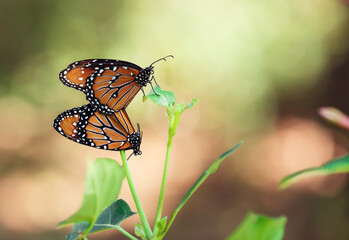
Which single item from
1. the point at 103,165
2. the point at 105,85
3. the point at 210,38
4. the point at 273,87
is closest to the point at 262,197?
the point at 273,87

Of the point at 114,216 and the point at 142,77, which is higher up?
the point at 142,77

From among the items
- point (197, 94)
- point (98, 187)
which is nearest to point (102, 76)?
point (98, 187)

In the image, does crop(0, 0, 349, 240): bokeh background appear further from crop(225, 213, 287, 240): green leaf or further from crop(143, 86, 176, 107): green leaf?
crop(225, 213, 287, 240): green leaf

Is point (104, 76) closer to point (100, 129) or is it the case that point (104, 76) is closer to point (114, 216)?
point (100, 129)

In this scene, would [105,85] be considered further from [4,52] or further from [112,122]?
[4,52]

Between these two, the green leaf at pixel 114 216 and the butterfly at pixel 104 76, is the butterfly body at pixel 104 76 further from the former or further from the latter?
the green leaf at pixel 114 216

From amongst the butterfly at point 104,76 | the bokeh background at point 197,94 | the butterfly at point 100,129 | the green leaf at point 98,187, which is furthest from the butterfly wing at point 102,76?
the bokeh background at point 197,94

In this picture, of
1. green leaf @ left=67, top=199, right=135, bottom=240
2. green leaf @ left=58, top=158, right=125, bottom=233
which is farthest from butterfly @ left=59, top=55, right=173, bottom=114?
green leaf @ left=58, top=158, right=125, bottom=233
